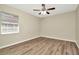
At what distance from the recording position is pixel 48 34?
2.73m

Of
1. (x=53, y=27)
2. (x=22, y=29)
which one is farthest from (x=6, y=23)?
(x=53, y=27)

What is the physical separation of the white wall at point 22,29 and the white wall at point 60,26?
0.30 m

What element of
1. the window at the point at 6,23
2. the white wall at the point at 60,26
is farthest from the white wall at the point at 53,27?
the window at the point at 6,23

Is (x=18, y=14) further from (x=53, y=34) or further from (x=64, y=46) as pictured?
(x=64, y=46)

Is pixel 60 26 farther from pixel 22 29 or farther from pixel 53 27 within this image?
pixel 22 29

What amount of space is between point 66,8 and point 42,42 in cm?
127

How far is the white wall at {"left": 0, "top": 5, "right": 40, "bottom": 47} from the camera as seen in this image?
296 centimetres

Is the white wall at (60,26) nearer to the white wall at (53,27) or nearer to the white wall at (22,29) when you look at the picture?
the white wall at (53,27)

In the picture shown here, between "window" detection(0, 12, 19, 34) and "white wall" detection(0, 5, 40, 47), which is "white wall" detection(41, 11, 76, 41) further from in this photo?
"window" detection(0, 12, 19, 34)

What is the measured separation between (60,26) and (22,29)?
165 cm

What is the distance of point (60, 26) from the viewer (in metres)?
2.64

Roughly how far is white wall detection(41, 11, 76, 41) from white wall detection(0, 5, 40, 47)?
0.98 feet
